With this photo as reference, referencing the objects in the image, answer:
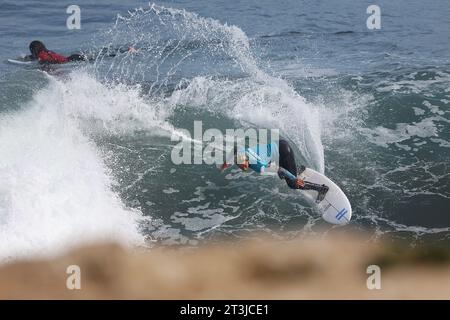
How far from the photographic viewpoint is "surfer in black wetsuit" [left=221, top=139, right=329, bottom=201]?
30.4ft

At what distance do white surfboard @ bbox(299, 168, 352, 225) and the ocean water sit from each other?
0.15m

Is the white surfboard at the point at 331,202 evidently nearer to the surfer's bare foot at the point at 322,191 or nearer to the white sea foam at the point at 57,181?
the surfer's bare foot at the point at 322,191

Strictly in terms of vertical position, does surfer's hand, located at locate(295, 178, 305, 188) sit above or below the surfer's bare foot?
above

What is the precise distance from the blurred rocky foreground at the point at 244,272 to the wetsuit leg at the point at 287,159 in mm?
1268

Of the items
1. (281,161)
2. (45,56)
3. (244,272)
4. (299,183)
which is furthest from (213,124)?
(244,272)

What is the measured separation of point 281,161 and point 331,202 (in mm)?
1089

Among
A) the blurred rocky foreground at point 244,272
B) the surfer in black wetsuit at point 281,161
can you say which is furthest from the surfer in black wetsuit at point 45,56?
the blurred rocky foreground at point 244,272

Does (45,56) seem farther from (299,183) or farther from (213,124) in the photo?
(299,183)

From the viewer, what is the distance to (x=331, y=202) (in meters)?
9.30

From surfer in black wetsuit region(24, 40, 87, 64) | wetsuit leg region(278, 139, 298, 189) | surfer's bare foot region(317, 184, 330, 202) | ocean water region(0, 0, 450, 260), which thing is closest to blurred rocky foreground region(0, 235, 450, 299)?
ocean water region(0, 0, 450, 260)

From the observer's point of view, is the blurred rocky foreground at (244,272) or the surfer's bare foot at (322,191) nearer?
the blurred rocky foreground at (244,272)

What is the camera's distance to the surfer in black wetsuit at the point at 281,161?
927 cm

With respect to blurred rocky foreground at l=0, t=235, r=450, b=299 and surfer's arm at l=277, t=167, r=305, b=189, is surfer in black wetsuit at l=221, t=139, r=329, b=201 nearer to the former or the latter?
surfer's arm at l=277, t=167, r=305, b=189

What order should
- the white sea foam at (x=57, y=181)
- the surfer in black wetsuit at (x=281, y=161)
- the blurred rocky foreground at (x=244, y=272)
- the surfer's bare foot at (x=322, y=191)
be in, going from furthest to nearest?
the surfer's bare foot at (x=322, y=191) < the surfer in black wetsuit at (x=281, y=161) < the white sea foam at (x=57, y=181) < the blurred rocky foreground at (x=244, y=272)
